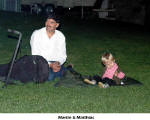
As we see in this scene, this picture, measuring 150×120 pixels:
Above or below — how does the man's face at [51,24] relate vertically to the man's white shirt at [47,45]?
above

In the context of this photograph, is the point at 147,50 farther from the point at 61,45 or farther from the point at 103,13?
the point at 103,13

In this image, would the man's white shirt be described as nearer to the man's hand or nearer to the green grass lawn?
the man's hand

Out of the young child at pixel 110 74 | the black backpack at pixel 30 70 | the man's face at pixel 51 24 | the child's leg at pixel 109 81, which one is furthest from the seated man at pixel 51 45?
the child's leg at pixel 109 81

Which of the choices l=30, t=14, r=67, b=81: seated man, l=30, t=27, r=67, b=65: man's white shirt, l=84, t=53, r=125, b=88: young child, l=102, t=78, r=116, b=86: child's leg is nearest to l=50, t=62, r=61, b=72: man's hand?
l=30, t=14, r=67, b=81: seated man

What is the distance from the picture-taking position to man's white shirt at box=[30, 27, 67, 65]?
25.9ft

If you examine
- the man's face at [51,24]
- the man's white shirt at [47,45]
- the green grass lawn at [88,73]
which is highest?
the man's face at [51,24]

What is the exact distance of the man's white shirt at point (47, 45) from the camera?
7895 millimetres

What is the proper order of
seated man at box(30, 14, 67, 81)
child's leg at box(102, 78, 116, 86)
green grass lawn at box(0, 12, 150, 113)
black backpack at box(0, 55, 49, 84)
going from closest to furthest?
green grass lawn at box(0, 12, 150, 113) → black backpack at box(0, 55, 49, 84) → child's leg at box(102, 78, 116, 86) → seated man at box(30, 14, 67, 81)

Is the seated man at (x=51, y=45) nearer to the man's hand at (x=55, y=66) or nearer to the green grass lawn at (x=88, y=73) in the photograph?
the man's hand at (x=55, y=66)

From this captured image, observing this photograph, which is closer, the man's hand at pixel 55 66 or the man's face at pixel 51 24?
the man's face at pixel 51 24

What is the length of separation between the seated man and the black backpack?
0.30 meters

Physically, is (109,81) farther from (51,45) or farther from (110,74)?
(51,45)

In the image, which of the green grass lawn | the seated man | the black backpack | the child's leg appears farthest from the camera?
the seated man

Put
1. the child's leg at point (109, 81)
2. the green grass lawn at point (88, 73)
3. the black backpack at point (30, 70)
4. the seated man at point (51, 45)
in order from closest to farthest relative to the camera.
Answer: the green grass lawn at point (88, 73) → the black backpack at point (30, 70) → the child's leg at point (109, 81) → the seated man at point (51, 45)
